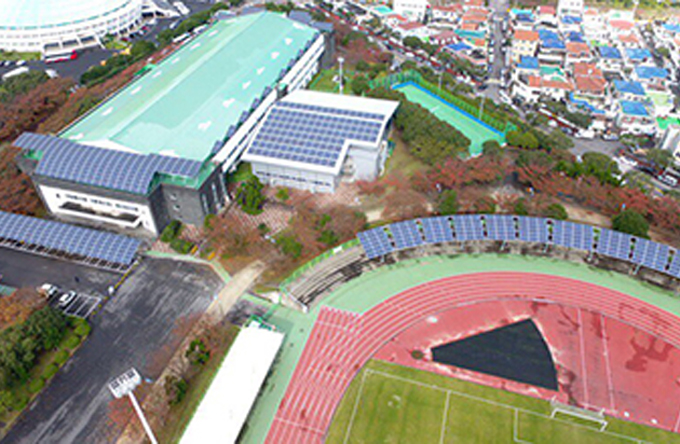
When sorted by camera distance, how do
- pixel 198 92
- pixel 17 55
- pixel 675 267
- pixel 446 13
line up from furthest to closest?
pixel 446 13
pixel 17 55
pixel 198 92
pixel 675 267

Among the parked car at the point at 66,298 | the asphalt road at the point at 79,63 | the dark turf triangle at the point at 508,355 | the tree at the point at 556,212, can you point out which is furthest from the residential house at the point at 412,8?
the parked car at the point at 66,298

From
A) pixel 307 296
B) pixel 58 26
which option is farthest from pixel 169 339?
pixel 58 26

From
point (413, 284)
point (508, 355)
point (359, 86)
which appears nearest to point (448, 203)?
point (413, 284)

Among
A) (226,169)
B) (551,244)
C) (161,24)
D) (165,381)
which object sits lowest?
(165,381)

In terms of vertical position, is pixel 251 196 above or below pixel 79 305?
above

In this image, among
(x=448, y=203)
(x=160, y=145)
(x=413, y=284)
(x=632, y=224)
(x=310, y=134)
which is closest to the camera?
(x=413, y=284)

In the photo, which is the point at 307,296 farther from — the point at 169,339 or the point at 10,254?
the point at 10,254

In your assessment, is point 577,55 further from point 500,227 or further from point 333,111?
point 500,227

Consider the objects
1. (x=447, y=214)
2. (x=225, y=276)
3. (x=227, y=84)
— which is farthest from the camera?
(x=227, y=84)
